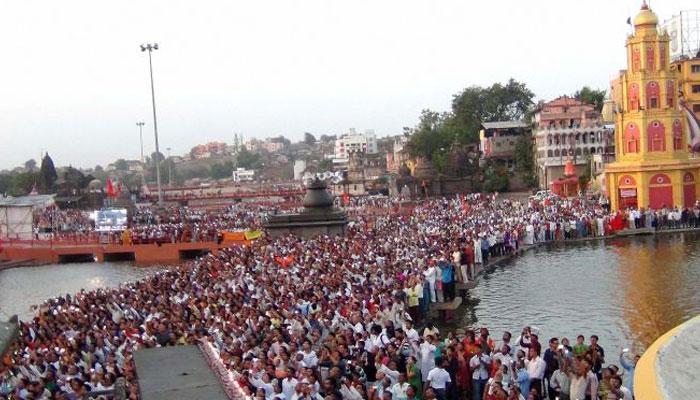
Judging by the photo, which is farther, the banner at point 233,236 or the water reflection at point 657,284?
the banner at point 233,236

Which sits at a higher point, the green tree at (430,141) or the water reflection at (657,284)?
the green tree at (430,141)

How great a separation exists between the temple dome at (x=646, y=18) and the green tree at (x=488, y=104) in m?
52.0

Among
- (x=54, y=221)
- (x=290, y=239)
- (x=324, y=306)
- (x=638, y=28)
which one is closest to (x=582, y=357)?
(x=324, y=306)

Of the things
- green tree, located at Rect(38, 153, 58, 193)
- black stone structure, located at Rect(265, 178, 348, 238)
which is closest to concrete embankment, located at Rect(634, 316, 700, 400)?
black stone structure, located at Rect(265, 178, 348, 238)

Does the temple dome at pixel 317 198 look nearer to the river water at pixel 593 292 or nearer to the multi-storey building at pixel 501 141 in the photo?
the river water at pixel 593 292

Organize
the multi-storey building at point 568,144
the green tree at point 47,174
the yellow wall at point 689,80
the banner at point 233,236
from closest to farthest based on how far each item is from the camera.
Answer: the banner at point 233,236, the yellow wall at point 689,80, the multi-storey building at point 568,144, the green tree at point 47,174

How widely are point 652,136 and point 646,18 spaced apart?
21.1 ft

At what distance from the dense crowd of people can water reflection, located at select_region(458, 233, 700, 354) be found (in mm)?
1142

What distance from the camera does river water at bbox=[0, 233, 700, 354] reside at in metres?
18.5

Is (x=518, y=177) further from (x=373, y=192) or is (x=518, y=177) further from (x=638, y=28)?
(x=638, y=28)

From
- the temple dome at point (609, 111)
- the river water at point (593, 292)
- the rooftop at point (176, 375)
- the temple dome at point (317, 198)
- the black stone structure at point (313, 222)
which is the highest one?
the temple dome at point (609, 111)

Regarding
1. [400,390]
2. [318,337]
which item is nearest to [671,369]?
[400,390]

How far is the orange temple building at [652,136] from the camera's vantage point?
42.3 m

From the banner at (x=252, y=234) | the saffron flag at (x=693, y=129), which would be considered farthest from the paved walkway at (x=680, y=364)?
the saffron flag at (x=693, y=129)
